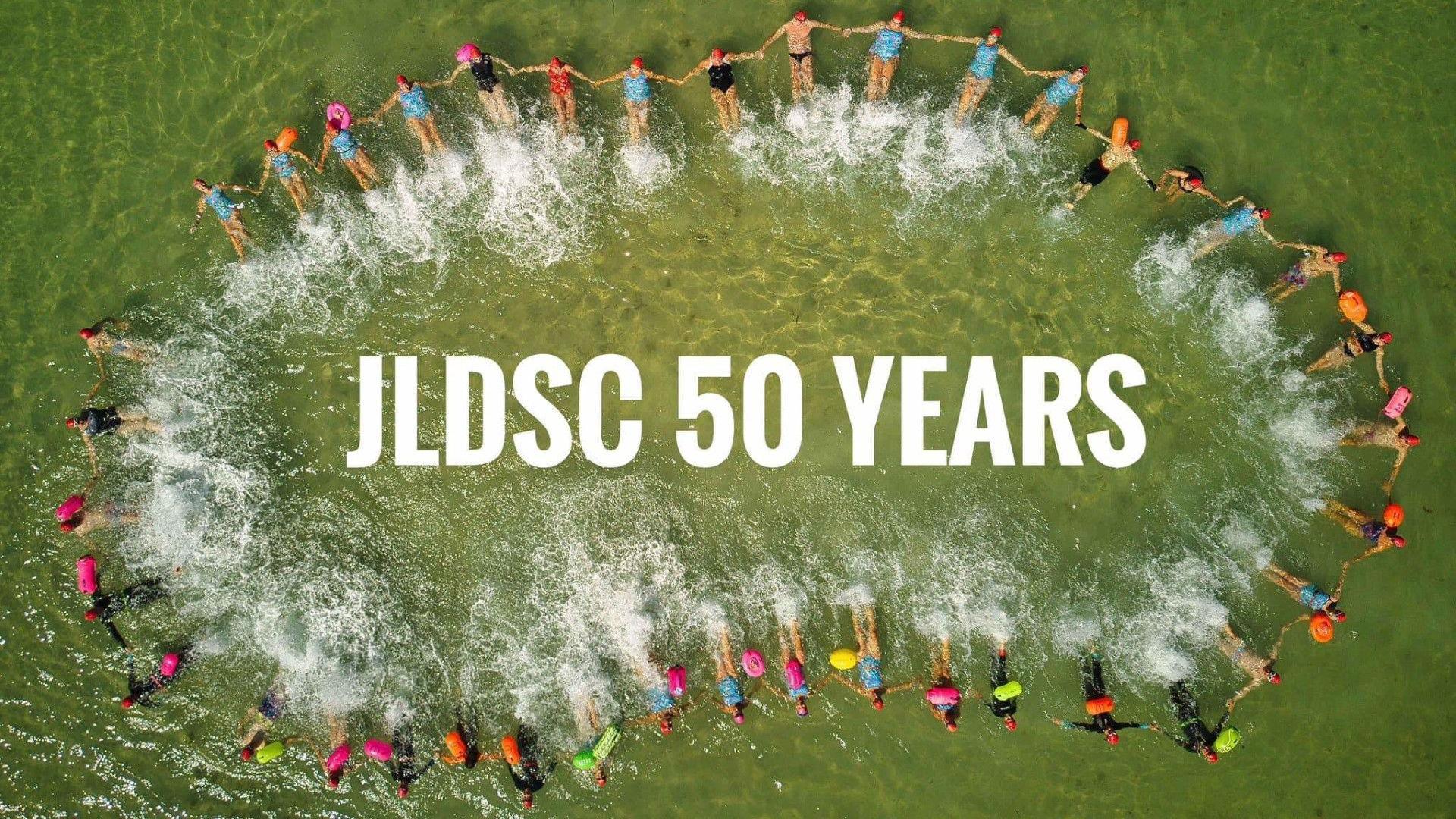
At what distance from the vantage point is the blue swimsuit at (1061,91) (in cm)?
1256

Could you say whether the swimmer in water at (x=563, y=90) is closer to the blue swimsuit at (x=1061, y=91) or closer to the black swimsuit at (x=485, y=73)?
the black swimsuit at (x=485, y=73)

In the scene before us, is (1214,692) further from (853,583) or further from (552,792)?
(552,792)

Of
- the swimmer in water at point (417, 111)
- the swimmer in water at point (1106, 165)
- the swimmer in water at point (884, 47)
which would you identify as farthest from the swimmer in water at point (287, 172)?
the swimmer in water at point (1106, 165)

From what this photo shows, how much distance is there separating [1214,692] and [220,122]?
18473mm

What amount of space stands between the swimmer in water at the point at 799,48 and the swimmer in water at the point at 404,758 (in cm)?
1179

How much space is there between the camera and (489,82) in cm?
1270

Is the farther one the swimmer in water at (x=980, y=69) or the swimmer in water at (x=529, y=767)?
the swimmer in water at (x=529, y=767)

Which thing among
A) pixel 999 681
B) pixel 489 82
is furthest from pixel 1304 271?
pixel 489 82

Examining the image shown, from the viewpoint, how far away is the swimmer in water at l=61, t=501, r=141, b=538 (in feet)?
41.5

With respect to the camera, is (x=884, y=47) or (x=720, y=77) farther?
(x=884, y=47)

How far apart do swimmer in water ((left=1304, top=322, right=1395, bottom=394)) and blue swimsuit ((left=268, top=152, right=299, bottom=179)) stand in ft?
53.5

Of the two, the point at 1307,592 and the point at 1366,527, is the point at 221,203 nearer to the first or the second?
the point at 1307,592

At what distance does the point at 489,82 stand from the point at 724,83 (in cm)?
361

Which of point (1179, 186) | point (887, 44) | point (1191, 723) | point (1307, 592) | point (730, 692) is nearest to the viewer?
point (1307, 592)
